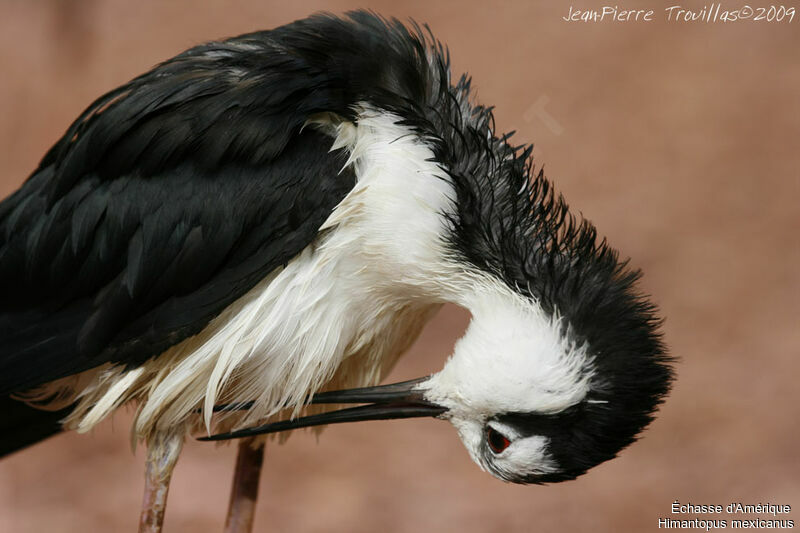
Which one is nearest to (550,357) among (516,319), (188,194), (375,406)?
(516,319)

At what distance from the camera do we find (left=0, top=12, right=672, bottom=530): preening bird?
6.68ft

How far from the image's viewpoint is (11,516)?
3895mm

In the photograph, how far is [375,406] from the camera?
87.4 inches

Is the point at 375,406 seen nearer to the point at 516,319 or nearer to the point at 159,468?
the point at 516,319

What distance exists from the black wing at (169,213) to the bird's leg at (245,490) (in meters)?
0.74

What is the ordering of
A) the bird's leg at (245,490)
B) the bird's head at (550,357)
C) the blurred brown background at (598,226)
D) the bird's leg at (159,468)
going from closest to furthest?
the bird's head at (550,357), the bird's leg at (159,468), the bird's leg at (245,490), the blurred brown background at (598,226)

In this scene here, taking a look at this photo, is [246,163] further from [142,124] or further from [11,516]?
[11,516]

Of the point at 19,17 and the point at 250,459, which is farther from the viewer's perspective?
the point at 19,17

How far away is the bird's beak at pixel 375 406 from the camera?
7.18ft

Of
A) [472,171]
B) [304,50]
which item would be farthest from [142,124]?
[472,171]

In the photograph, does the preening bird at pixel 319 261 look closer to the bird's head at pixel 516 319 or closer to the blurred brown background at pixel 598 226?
the bird's head at pixel 516 319

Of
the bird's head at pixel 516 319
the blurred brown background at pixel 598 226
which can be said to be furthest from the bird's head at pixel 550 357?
the blurred brown background at pixel 598 226

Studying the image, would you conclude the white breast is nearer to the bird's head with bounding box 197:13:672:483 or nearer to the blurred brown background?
the bird's head with bounding box 197:13:672:483

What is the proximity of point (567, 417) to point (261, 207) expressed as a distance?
2.74 feet
